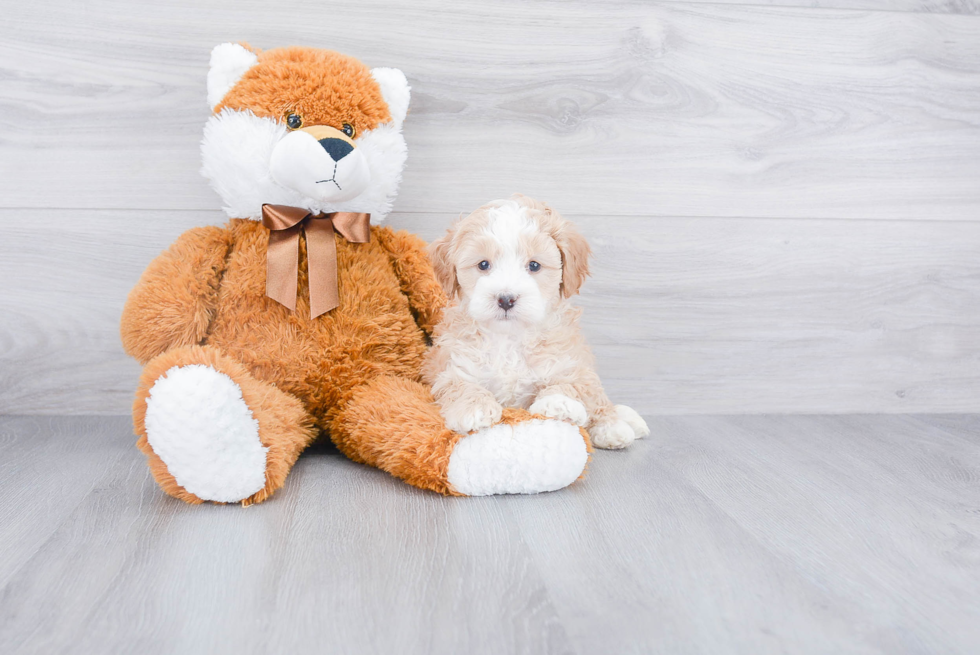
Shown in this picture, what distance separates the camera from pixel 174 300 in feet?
3.30

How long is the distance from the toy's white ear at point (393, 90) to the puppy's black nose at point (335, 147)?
0.14m

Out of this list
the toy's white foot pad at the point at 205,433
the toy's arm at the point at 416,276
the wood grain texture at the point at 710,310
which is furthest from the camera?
the wood grain texture at the point at 710,310

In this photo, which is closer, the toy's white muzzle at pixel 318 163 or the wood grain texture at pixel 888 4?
the toy's white muzzle at pixel 318 163

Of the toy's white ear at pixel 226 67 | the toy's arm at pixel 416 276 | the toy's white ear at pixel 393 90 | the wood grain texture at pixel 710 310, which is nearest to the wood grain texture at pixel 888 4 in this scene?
the wood grain texture at pixel 710 310

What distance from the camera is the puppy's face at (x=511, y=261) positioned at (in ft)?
3.06

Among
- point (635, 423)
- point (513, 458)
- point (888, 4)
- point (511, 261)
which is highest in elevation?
point (888, 4)

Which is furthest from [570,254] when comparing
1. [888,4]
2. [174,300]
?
[888,4]

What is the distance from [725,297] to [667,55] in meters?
0.47

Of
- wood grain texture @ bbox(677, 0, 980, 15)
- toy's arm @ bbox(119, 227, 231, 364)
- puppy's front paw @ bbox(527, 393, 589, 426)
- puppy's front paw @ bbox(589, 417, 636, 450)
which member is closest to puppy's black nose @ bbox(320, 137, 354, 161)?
toy's arm @ bbox(119, 227, 231, 364)

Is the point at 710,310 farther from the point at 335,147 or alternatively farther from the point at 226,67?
the point at 226,67

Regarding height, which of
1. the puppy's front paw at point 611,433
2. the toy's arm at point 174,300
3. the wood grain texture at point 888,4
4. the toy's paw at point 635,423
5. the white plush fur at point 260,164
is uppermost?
the wood grain texture at point 888,4

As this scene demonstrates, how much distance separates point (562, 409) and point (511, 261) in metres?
0.21

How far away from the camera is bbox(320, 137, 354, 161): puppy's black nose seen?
Answer: 3.26ft

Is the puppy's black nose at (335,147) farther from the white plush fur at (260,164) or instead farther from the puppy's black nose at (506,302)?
the puppy's black nose at (506,302)
